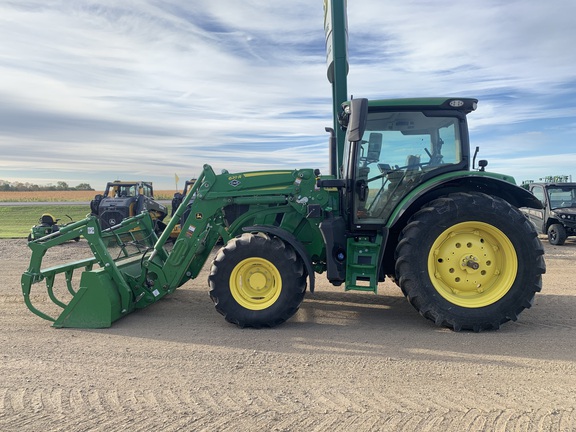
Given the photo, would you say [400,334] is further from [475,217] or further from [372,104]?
[372,104]

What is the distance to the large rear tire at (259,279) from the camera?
15.8ft

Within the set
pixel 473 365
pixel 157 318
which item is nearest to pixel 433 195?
Answer: pixel 473 365

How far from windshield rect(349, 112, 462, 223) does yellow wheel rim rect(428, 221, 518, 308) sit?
2.52 ft

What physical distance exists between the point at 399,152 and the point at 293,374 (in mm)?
2873

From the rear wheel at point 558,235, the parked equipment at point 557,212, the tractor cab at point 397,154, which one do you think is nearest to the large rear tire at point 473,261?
the tractor cab at point 397,154

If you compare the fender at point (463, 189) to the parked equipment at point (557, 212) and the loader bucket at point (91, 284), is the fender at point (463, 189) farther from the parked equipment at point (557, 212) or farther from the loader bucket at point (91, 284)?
Answer: the parked equipment at point (557, 212)

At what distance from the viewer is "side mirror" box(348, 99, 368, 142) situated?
178 inches

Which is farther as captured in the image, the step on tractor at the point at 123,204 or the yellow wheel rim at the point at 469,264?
the step on tractor at the point at 123,204

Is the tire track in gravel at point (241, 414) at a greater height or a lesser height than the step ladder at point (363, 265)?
lesser

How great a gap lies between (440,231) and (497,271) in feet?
2.69

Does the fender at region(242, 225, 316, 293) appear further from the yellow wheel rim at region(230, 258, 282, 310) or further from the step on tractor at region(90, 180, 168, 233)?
the step on tractor at region(90, 180, 168, 233)

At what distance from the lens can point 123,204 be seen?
14.1 metres

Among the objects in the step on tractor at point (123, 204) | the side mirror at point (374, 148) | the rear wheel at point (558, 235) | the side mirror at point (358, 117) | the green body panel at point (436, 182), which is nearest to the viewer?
the side mirror at point (358, 117)

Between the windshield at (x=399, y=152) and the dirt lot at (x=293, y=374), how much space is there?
155 cm
